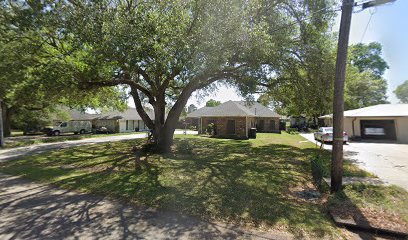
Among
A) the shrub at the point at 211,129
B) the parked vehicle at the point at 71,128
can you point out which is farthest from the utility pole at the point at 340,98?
the parked vehicle at the point at 71,128

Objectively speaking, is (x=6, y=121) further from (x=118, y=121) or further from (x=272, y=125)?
(x=272, y=125)

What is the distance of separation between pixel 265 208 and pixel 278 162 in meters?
6.97

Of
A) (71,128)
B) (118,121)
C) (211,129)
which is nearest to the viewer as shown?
(211,129)

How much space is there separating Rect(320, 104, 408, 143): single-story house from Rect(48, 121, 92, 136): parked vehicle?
1414 inches

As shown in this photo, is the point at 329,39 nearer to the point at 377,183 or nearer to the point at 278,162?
the point at 278,162

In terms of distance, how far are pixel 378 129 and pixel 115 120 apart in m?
36.0

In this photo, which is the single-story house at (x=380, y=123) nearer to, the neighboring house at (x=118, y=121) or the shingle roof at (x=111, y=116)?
the neighboring house at (x=118, y=121)

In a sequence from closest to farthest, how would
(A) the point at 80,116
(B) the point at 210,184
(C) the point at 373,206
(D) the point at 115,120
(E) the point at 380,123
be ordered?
1. (C) the point at 373,206
2. (B) the point at 210,184
3. (E) the point at 380,123
4. (D) the point at 115,120
5. (A) the point at 80,116

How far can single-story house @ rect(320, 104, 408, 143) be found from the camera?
22234 mm

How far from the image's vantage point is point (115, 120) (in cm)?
4006

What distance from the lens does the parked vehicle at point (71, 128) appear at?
33.7 metres

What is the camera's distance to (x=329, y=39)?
14.4 m

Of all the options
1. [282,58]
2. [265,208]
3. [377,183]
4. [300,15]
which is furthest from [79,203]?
[300,15]

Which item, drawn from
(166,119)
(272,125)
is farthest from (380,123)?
(166,119)
